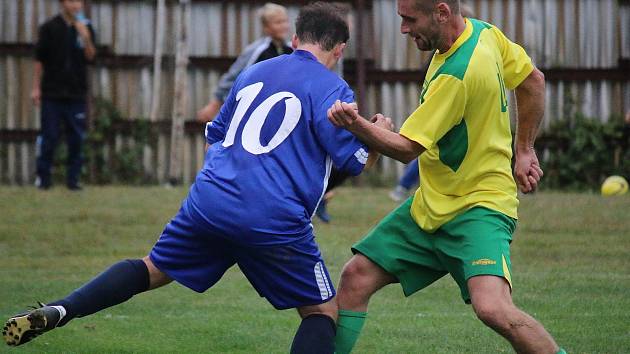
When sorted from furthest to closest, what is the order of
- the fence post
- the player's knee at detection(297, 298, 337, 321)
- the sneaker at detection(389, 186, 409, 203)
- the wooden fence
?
1. the wooden fence
2. the fence post
3. the sneaker at detection(389, 186, 409, 203)
4. the player's knee at detection(297, 298, 337, 321)

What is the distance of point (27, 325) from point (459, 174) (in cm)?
203

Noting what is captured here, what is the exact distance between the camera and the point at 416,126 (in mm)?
5137

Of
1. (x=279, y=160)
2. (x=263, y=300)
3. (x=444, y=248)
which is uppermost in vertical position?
(x=279, y=160)

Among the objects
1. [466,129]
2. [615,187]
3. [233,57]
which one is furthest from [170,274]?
[233,57]

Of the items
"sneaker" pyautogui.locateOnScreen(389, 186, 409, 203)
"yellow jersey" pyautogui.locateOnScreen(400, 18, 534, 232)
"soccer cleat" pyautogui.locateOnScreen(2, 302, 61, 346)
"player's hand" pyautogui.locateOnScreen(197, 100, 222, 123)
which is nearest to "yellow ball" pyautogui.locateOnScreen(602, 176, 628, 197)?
"sneaker" pyautogui.locateOnScreen(389, 186, 409, 203)

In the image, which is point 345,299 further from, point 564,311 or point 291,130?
point 564,311

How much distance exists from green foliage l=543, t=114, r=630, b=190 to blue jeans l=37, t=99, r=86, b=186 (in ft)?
20.4

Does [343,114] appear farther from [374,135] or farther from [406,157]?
[406,157]

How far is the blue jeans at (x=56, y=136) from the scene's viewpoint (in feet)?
46.7

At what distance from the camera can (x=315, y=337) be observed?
5.17 metres

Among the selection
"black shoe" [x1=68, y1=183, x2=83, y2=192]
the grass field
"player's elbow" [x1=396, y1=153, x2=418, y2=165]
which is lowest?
"black shoe" [x1=68, y1=183, x2=83, y2=192]

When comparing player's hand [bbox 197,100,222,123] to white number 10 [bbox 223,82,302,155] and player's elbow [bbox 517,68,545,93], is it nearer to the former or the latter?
player's elbow [bbox 517,68,545,93]

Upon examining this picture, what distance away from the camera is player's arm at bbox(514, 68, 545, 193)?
18.5 ft

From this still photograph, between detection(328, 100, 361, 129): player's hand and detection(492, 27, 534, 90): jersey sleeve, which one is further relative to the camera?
detection(492, 27, 534, 90): jersey sleeve
